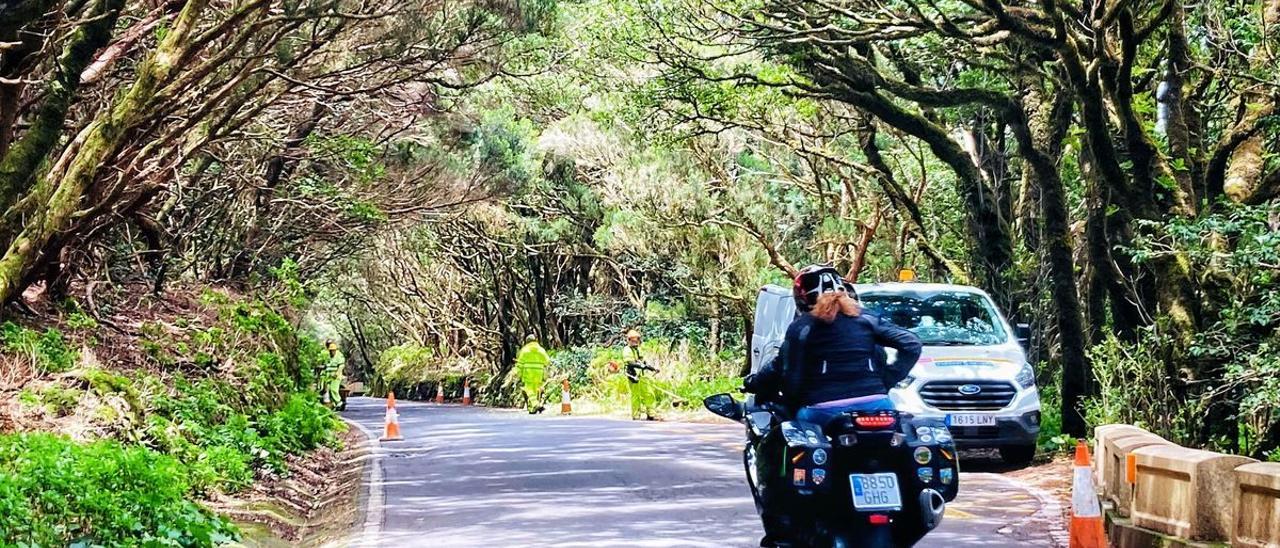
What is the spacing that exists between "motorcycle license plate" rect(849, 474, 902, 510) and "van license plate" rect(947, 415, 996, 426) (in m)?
7.70

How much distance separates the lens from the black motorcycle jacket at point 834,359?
7898mm

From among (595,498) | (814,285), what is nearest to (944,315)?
(595,498)

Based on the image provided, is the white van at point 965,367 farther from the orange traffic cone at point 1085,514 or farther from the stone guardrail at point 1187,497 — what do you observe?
the orange traffic cone at point 1085,514

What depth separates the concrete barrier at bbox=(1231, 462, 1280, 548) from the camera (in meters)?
7.67

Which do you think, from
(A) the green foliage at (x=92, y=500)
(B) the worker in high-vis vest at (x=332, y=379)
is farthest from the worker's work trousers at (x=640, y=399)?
(A) the green foliage at (x=92, y=500)

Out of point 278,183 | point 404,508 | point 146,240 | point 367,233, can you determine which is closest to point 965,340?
point 404,508

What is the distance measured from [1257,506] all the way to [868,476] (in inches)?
86.1

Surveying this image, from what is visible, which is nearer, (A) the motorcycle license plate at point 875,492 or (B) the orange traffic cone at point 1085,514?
(A) the motorcycle license plate at point 875,492

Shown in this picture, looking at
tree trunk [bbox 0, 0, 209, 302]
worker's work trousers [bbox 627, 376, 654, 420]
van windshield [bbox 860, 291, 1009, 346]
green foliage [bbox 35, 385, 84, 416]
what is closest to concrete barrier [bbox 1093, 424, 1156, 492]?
van windshield [bbox 860, 291, 1009, 346]

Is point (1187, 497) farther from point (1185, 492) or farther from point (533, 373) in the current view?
point (533, 373)

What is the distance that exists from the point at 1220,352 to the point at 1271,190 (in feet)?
8.42

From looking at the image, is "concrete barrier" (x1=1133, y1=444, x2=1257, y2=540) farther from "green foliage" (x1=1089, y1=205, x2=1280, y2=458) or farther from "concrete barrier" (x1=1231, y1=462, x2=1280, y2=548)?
"green foliage" (x1=1089, y1=205, x2=1280, y2=458)

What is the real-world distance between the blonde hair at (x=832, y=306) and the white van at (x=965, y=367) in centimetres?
684

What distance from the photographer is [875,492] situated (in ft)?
24.9
